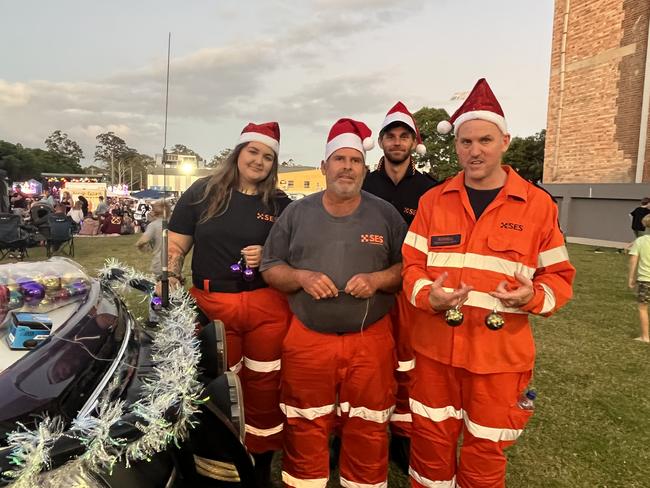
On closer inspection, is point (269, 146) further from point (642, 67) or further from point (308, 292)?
point (642, 67)

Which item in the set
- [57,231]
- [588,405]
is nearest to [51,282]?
[588,405]

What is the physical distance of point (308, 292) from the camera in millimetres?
2420

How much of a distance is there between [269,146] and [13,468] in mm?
2292

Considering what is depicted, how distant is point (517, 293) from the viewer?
1.98 meters

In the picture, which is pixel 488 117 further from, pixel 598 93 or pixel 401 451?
pixel 598 93

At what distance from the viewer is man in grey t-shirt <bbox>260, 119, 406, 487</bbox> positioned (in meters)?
2.49

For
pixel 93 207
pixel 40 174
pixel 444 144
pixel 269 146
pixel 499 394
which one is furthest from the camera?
pixel 40 174

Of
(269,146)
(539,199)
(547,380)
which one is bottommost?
(547,380)

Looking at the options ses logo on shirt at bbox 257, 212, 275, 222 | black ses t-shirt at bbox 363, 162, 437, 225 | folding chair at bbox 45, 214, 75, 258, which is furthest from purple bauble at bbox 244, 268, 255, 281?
folding chair at bbox 45, 214, 75, 258

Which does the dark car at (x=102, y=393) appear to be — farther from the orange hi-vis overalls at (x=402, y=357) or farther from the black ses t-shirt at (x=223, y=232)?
the orange hi-vis overalls at (x=402, y=357)

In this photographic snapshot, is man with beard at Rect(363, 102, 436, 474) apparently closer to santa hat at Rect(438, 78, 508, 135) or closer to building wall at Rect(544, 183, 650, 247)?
santa hat at Rect(438, 78, 508, 135)

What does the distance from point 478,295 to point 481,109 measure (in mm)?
874

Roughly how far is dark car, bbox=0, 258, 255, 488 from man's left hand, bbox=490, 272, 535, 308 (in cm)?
111

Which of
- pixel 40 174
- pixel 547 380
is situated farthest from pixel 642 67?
pixel 40 174
